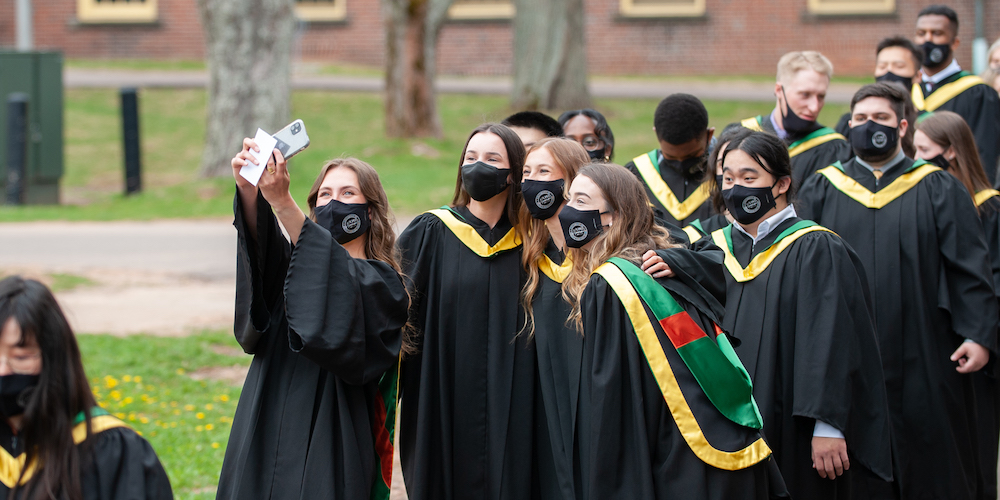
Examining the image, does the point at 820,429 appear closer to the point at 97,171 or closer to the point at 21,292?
the point at 21,292

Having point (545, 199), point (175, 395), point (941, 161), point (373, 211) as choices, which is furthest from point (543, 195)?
point (175, 395)

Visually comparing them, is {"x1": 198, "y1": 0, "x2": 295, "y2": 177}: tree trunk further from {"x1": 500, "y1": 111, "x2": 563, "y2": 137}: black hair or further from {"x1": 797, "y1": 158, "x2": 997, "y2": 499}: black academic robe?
{"x1": 797, "y1": 158, "x2": 997, "y2": 499}: black academic robe

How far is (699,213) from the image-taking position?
17.4 ft

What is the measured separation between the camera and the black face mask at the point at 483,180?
14.0 feet

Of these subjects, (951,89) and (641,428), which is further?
(951,89)

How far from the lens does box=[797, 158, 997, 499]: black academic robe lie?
4895 mm

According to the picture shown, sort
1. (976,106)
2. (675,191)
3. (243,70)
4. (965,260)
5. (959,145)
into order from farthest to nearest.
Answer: (243,70) < (976,106) < (959,145) < (675,191) < (965,260)

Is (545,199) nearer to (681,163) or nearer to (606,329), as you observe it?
(606,329)

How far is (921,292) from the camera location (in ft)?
16.2

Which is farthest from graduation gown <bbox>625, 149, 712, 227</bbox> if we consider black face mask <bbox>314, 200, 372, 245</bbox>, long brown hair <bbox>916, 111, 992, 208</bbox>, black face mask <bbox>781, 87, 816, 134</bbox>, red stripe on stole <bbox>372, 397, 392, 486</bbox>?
red stripe on stole <bbox>372, 397, 392, 486</bbox>

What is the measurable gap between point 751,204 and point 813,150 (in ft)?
6.17

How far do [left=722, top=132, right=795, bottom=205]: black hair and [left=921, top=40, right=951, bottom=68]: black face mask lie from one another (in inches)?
141

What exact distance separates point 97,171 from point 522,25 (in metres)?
8.37

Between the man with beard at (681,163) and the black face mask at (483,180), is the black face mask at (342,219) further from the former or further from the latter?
the man with beard at (681,163)
